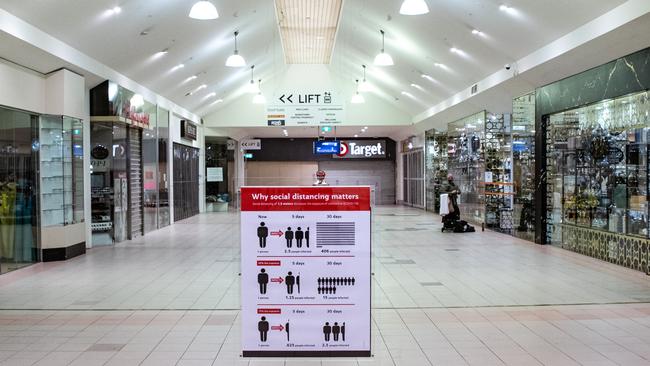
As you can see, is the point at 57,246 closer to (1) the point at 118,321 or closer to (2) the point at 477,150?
(1) the point at 118,321

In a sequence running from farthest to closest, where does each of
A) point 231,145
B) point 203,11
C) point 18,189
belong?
point 231,145 < point 18,189 < point 203,11

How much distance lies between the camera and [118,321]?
5.38 metres

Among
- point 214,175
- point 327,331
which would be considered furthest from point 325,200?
point 214,175

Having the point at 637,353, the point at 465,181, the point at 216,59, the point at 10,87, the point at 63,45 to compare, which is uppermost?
the point at 216,59

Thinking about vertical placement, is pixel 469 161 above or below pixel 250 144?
below

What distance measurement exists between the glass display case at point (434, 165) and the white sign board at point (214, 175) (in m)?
7.95

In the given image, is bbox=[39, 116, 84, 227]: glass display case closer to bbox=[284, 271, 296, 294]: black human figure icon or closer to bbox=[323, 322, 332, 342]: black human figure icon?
bbox=[284, 271, 296, 294]: black human figure icon

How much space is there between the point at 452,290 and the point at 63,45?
21.6 ft

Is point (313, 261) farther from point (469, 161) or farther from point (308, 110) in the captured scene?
point (469, 161)

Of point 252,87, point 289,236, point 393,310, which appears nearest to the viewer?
point 289,236

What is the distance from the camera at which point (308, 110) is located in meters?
11.8

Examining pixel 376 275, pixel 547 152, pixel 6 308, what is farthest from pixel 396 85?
pixel 6 308

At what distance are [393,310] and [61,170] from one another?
646 centimetres

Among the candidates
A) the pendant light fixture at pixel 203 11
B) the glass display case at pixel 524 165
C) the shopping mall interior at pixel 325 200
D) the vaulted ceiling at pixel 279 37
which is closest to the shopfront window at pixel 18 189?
the shopping mall interior at pixel 325 200
